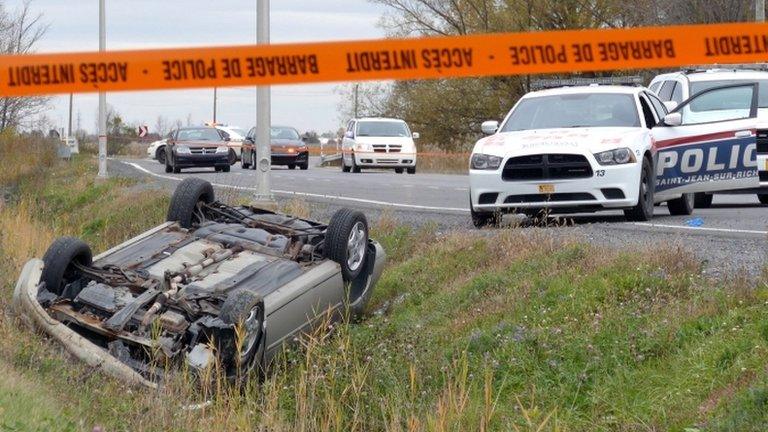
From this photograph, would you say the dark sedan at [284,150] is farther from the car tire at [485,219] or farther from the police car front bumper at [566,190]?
the police car front bumper at [566,190]

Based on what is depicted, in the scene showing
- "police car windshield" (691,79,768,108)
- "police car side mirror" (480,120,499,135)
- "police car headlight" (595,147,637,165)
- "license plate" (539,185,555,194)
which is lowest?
"license plate" (539,185,555,194)

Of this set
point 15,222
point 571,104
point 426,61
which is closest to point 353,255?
point 426,61

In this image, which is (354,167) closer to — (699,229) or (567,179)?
(567,179)

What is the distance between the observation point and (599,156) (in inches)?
531

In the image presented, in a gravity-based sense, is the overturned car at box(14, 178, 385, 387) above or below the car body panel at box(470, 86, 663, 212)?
below

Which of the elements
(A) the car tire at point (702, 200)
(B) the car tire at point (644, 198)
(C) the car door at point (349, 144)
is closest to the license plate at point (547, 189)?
(B) the car tire at point (644, 198)

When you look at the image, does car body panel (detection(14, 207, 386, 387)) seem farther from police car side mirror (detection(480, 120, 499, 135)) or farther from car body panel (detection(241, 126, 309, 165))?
car body panel (detection(241, 126, 309, 165))

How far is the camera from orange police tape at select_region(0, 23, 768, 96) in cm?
719

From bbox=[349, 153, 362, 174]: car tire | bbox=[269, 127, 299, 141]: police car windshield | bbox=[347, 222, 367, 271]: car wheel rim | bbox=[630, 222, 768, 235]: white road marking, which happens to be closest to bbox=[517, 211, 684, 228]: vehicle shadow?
bbox=[630, 222, 768, 235]: white road marking

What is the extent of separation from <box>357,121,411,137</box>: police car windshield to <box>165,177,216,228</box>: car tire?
24668 millimetres

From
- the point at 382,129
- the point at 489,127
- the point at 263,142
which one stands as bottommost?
the point at 382,129

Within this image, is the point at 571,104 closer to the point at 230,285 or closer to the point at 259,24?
the point at 259,24

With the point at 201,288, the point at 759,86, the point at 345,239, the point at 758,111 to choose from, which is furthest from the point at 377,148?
the point at 201,288

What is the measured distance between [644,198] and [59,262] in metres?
6.60
